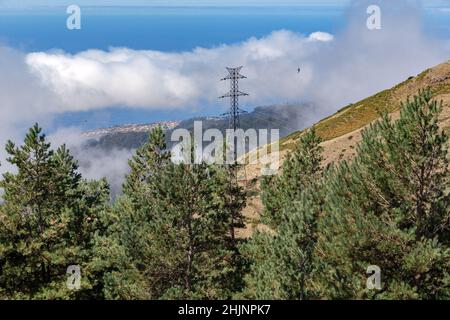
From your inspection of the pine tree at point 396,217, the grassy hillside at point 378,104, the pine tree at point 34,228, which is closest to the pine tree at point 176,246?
the pine tree at point 34,228

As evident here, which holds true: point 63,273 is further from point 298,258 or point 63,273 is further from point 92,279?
point 298,258

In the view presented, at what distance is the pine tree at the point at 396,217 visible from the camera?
23.9 metres

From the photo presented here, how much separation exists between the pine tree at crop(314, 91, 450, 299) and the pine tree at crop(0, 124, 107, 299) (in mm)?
21074

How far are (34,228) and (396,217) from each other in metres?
28.7

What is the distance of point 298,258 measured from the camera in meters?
25.0

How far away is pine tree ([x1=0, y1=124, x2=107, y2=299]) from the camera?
34.1 metres

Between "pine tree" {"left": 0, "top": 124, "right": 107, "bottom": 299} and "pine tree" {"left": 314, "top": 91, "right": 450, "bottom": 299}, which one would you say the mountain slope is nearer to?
"pine tree" {"left": 0, "top": 124, "right": 107, "bottom": 299}

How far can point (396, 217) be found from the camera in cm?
2450

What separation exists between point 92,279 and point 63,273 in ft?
8.22

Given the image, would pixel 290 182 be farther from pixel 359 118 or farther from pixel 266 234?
pixel 359 118

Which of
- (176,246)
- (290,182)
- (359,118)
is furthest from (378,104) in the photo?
(176,246)

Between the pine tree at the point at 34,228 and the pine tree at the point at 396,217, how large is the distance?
69.1 feet

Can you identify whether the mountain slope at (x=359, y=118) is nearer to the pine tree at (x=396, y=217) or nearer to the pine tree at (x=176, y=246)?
the pine tree at (x=176, y=246)

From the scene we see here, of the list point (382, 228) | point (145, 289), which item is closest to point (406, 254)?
point (382, 228)
